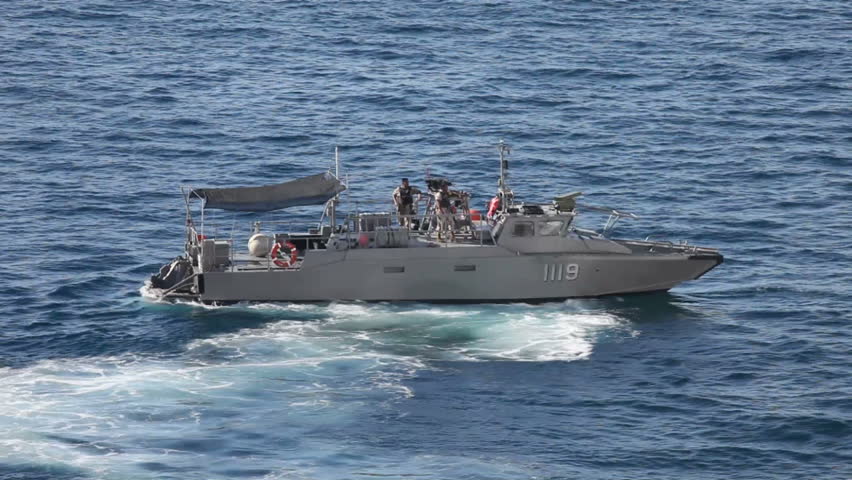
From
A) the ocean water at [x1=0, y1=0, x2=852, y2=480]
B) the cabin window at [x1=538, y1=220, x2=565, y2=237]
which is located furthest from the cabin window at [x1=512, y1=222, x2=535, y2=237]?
the ocean water at [x1=0, y1=0, x2=852, y2=480]

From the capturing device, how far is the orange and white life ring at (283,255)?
66.5 m

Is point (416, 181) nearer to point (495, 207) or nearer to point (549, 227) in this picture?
point (495, 207)

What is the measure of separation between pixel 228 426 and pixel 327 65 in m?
52.7

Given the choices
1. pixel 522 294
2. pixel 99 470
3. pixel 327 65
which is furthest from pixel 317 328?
pixel 327 65

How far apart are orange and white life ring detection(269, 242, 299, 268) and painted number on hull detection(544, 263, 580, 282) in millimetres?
10309

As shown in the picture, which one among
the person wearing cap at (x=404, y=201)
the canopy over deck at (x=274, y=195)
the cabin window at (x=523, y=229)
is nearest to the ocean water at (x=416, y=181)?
the cabin window at (x=523, y=229)

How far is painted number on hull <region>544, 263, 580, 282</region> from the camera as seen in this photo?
217ft

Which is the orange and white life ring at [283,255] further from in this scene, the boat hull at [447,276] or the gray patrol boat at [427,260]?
the boat hull at [447,276]

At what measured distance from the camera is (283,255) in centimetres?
6706

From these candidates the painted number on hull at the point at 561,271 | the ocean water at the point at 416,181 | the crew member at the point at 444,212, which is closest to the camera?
the ocean water at the point at 416,181

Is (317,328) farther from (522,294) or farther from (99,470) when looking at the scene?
(99,470)

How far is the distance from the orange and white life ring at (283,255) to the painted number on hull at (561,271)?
10.3m

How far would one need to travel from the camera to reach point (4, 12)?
115 m

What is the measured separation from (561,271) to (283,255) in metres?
11.5
